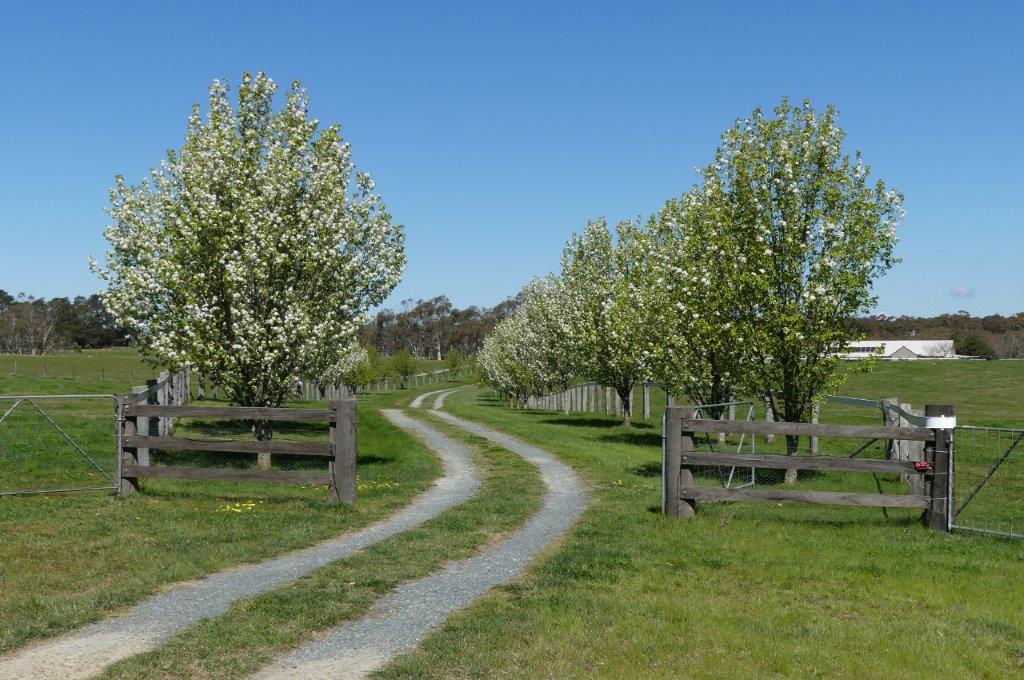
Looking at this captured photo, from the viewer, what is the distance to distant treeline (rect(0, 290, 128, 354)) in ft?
560

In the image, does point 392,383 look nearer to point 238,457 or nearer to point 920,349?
point 920,349

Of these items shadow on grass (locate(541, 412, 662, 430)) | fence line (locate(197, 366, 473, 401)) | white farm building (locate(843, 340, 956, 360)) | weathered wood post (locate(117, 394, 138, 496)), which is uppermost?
white farm building (locate(843, 340, 956, 360))

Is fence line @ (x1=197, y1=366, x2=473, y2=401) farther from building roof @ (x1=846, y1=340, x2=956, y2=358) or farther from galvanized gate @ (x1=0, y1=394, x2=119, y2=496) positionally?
building roof @ (x1=846, y1=340, x2=956, y2=358)

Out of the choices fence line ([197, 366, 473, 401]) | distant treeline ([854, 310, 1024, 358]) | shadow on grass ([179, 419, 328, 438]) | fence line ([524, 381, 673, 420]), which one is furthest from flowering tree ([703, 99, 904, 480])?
distant treeline ([854, 310, 1024, 358])

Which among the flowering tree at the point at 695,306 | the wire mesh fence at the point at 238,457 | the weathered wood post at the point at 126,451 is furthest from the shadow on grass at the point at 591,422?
the weathered wood post at the point at 126,451

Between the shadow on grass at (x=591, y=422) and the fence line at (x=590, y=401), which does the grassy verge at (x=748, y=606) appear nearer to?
the shadow on grass at (x=591, y=422)

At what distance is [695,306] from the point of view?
22469 millimetres

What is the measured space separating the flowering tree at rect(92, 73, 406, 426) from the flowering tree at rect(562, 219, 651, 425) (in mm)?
11674

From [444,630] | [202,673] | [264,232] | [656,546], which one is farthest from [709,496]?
[264,232]

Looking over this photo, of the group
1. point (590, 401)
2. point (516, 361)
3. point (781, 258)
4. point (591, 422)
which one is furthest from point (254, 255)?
point (516, 361)

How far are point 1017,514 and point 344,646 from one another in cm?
1427

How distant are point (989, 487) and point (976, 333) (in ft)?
546

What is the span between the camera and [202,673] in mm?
7270

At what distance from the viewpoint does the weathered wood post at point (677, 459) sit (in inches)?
568
